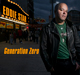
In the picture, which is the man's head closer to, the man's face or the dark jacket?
the man's face

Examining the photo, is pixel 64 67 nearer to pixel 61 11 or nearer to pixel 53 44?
pixel 53 44

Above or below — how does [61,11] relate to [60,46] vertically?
above

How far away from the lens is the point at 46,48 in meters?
2.37

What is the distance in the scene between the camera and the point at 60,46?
2260mm

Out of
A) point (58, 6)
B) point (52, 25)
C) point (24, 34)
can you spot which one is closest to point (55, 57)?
point (52, 25)

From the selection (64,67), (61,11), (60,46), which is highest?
(61,11)

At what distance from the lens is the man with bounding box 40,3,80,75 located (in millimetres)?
2225

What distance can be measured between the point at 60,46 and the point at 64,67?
1.16 ft

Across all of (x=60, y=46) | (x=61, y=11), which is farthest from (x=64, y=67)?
(x=61, y=11)

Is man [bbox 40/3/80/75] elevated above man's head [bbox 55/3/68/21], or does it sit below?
below

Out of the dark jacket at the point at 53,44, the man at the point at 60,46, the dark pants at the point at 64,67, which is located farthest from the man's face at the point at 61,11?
the dark pants at the point at 64,67

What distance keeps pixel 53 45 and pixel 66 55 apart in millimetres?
272

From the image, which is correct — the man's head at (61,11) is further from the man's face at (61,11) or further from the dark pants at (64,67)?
the dark pants at (64,67)

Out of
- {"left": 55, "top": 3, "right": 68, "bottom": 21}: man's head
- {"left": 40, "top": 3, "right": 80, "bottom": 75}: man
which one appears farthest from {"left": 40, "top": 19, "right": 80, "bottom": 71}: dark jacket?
{"left": 55, "top": 3, "right": 68, "bottom": 21}: man's head
